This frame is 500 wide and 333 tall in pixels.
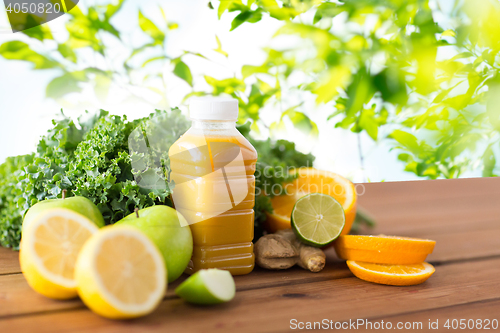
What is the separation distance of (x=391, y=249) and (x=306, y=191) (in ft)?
1.44

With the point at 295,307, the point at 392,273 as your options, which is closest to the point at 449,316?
the point at 392,273

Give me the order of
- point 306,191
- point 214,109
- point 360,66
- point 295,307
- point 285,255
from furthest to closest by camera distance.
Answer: point 360,66 → point 306,191 → point 285,255 → point 214,109 → point 295,307

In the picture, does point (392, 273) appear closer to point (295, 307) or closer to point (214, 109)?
point (295, 307)

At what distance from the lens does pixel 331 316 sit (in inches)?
31.3

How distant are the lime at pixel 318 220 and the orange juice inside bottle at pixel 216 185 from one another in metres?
0.15

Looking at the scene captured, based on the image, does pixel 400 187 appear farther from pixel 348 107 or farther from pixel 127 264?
pixel 127 264

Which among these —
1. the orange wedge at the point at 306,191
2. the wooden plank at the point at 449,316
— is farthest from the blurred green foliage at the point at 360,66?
the wooden plank at the point at 449,316

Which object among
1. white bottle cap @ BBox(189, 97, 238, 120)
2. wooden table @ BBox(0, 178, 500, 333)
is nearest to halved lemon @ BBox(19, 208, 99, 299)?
wooden table @ BBox(0, 178, 500, 333)

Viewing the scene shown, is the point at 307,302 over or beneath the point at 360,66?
beneath

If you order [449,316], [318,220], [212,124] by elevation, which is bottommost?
[449,316]

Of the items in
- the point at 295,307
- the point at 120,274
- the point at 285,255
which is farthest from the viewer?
the point at 285,255

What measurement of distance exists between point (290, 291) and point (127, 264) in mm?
384

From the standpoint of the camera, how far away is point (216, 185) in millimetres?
989

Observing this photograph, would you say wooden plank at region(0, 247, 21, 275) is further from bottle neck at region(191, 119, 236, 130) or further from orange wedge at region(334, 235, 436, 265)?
orange wedge at region(334, 235, 436, 265)
